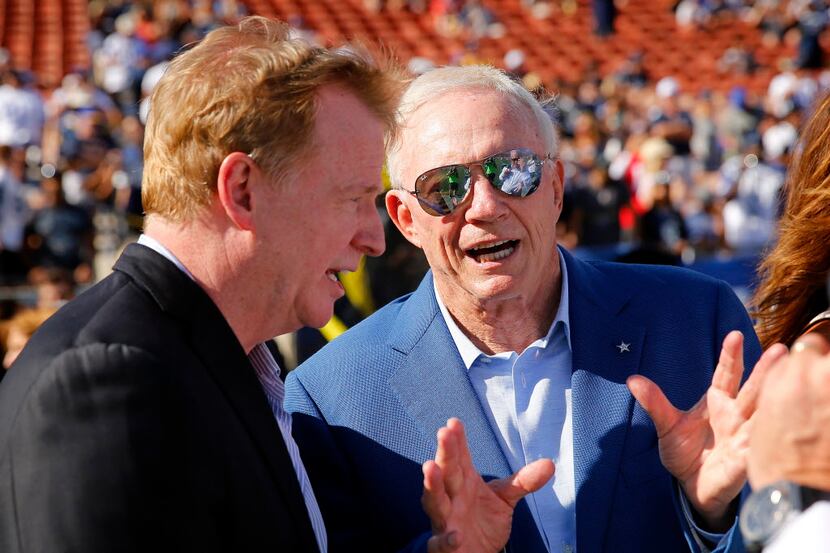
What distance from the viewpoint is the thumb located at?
2.18 m

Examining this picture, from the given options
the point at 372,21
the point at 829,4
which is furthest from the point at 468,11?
the point at 829,4

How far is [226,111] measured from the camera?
1853mm

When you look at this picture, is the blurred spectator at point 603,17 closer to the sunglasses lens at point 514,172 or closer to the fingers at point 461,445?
the sunglasses lens at point 514,172

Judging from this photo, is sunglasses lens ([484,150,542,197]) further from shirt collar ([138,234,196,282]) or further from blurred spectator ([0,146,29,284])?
blurred spectator ([0,146,29,284])

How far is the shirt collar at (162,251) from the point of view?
6.17 feet

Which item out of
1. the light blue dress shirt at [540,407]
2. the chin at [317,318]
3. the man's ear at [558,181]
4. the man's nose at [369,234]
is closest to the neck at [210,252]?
the chin at [317,318]

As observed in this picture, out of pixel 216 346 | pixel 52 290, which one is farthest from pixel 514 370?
pixel 52 290

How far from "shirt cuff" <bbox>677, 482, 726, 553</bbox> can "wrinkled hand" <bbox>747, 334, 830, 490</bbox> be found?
77 centimetres

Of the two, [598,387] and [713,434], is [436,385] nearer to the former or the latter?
[598,387]

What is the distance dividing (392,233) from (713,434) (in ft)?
12.4

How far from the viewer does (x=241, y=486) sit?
177 centimetres

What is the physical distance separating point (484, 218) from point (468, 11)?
70.1 feet

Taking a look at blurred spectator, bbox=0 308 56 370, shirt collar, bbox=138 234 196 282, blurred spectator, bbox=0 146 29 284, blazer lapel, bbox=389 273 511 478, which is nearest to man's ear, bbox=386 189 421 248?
blazer lapel, bbox=389 273 511 478

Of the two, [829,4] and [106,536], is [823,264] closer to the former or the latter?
[106,536]
